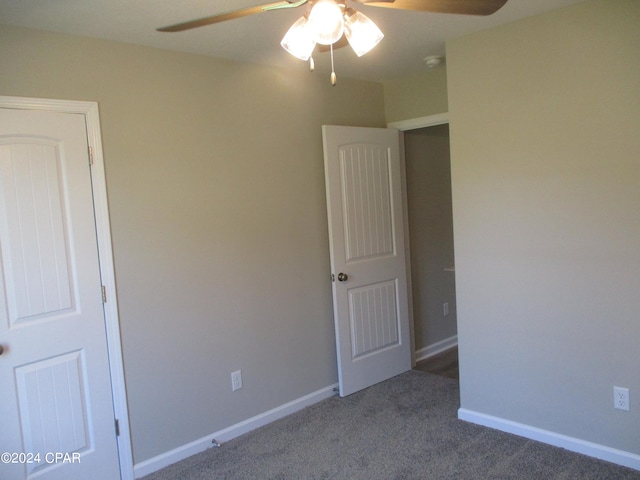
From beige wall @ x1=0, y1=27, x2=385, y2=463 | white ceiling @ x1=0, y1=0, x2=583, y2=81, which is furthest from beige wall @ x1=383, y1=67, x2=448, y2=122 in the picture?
beige wall @ x1=0, y1=27, x2=385, y2=463

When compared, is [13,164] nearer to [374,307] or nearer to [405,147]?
[374,307]

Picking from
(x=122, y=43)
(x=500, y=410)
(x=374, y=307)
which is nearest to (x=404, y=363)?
(x=374, y=307)

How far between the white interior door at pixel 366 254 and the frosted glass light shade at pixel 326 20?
6.55 feet

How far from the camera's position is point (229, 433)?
3.06m

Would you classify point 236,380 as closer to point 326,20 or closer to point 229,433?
point 229,433

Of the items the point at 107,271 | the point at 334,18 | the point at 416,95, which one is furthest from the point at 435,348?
the point at 334,18

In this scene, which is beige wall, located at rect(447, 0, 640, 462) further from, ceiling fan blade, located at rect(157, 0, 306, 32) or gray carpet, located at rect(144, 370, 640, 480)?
ceiling fan blade, located at rect(157, 0, 306, 32)

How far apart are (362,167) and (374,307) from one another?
1081 millimetres

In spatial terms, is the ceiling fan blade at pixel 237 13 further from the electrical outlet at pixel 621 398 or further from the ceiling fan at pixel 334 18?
the electrical outlet at pixel 621 398

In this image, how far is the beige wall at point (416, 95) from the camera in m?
3.63

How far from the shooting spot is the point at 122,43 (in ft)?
8.54

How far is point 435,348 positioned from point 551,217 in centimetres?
216

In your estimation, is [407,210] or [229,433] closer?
[229,433]

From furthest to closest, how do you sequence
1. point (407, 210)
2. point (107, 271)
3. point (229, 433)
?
point (407, 210) < point (229, 433) < point (107, 271)
